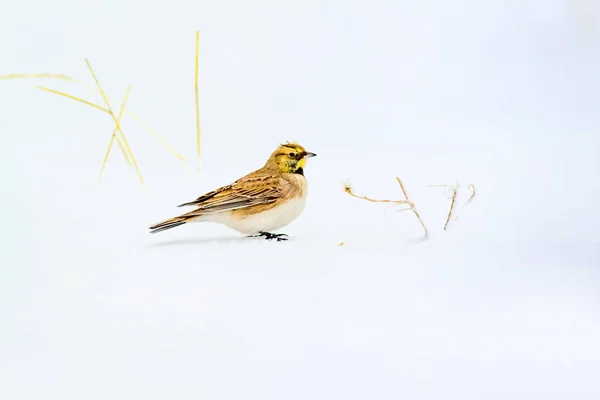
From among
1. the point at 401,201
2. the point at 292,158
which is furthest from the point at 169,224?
the point at 401,201

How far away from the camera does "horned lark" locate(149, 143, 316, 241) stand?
10.4 feet

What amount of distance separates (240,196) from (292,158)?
0.68 feet

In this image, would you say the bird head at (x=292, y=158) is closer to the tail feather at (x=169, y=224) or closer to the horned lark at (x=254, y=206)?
the horned lark at (x=254, y=206)

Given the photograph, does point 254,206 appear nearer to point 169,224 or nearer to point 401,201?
point 169,224

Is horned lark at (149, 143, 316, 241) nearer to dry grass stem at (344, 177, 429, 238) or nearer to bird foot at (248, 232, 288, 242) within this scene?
bird foot at (248, 232, 288, 242)

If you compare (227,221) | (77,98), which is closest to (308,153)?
(227,221)

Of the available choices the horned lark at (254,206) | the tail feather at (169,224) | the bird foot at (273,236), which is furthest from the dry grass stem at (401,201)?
the tail feather at (169,224)

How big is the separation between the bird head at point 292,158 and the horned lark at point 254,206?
0.03 metres

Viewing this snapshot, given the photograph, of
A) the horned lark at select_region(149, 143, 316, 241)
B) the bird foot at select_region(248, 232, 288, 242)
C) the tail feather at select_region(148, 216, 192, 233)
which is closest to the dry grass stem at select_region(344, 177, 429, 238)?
the horned lark at select_region(149, 143, 316, 241)

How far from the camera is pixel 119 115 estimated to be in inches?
135

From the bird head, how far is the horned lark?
0.03m

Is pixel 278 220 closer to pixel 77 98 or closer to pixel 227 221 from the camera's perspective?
pixel 227 221

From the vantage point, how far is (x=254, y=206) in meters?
3.20

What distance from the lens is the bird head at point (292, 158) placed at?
10.7 feet
